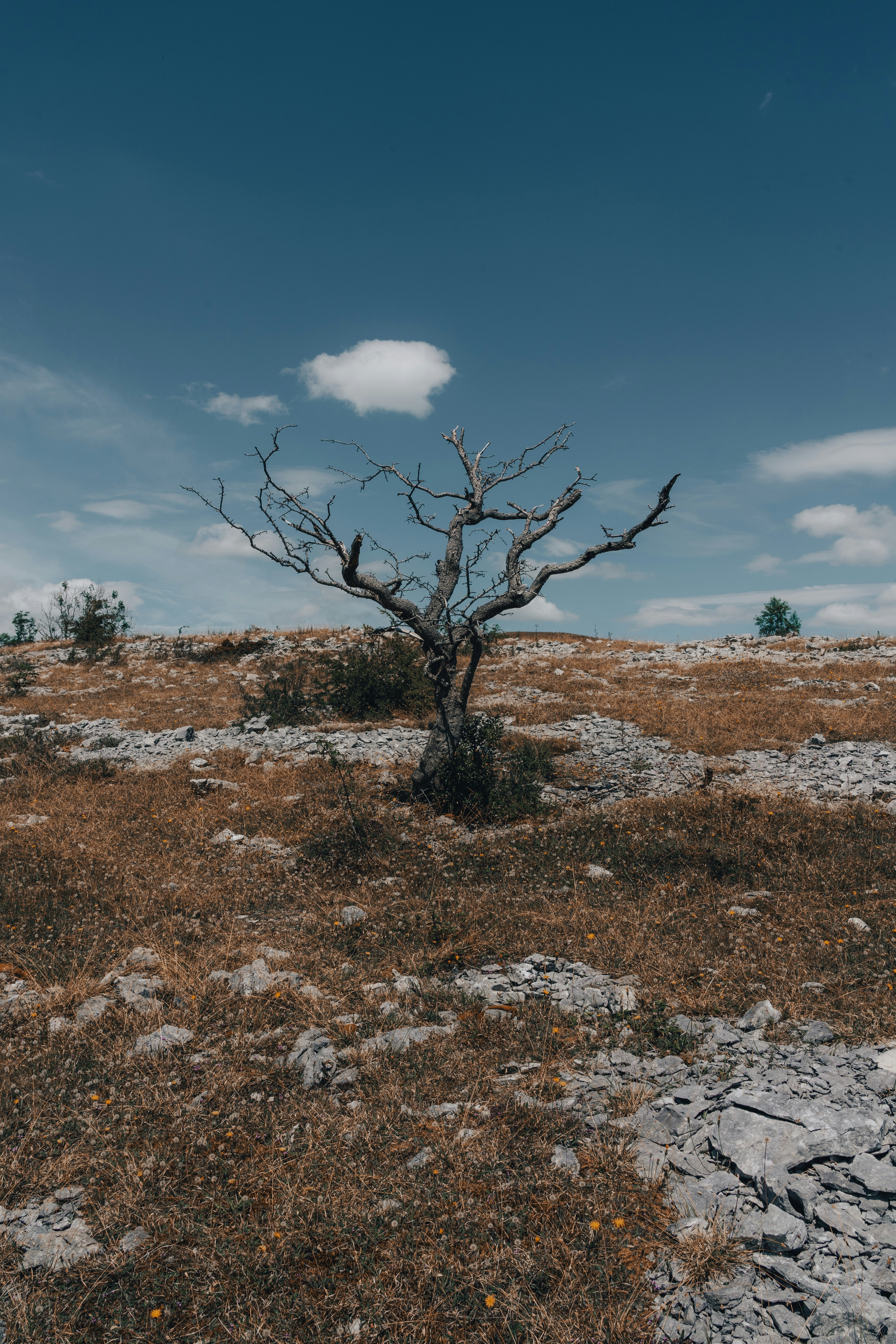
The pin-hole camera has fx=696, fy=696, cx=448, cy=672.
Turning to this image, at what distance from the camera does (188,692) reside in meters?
24.8

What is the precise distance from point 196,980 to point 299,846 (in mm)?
3932

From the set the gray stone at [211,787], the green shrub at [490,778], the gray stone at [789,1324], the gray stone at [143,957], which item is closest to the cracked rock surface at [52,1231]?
the gray stone at [143,957]

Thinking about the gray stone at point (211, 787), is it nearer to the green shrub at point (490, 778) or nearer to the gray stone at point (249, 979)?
the green shrub at point (490, 778)

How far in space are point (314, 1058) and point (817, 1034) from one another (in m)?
3.73

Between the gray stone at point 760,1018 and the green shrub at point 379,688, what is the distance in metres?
14.6

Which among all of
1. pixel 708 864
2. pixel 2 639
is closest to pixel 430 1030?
pixel 708 864

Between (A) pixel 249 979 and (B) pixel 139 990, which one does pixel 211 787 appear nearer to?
(B) pixel 139 990

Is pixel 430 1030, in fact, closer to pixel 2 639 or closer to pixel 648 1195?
pixel 648 1195

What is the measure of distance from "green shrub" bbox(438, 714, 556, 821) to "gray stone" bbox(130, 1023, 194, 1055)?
650cm

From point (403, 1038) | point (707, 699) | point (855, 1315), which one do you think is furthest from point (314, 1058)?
point (707, 699)

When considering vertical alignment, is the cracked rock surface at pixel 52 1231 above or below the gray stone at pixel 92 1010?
below

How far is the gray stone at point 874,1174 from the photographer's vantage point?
139 inches

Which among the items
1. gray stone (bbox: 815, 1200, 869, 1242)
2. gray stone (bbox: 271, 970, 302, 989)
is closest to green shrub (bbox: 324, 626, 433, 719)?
gray stone (bbox: 271, 970, 302, 989)

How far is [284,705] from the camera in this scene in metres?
19.5
